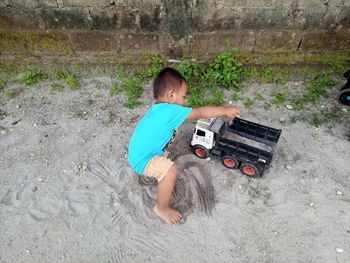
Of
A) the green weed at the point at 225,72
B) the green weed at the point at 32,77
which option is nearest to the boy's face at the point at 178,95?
the green weed at the point at 225,72

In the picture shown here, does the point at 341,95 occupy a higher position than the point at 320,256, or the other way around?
the point at 341,95

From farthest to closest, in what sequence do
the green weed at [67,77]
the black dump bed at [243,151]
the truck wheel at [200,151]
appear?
1. the green weed at [67,77]
2. the truck wheel at [200,151]
3. the black dump bed at [243,151]

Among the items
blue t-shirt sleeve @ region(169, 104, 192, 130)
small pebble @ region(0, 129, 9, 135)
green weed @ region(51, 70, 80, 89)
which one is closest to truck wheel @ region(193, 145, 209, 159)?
blue t-shirt sleeve @ region(169, 104, 192, 130)

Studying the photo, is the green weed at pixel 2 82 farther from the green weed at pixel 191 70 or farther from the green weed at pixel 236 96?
the green weed at pixel 236 96

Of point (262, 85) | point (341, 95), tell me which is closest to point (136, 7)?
point (262, 85)

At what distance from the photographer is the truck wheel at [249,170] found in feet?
11.8

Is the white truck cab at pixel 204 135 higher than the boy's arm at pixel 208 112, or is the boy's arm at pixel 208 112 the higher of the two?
the boy's arm at pixel 208 112

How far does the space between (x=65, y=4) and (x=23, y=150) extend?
2.08 meters

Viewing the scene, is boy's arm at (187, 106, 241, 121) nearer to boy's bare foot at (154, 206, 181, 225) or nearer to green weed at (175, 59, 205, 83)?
boy's bare foot at (154, 206, 181, 225)

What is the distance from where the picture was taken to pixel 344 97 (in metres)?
4.52

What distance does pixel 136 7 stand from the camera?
4.38m

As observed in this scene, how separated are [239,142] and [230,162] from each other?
0.31 meters

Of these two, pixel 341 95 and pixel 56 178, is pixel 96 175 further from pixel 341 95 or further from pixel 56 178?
pixel 341 95

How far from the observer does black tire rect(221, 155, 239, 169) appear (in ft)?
12.0
